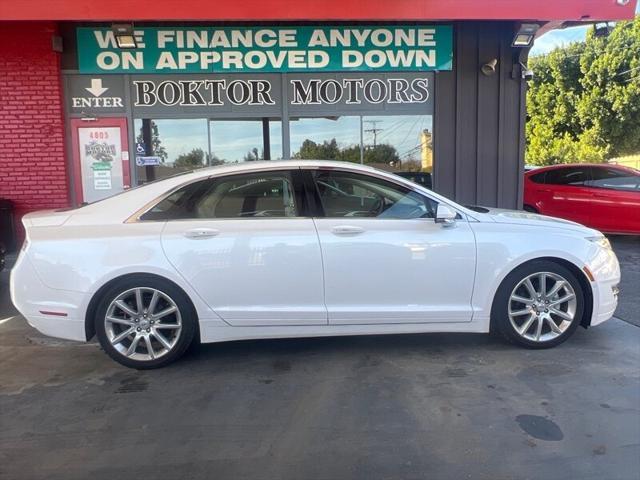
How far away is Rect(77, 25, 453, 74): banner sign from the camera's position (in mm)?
8859

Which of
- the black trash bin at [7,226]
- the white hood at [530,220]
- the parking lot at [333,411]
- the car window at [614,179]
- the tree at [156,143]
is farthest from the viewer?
the car window at [614,179]

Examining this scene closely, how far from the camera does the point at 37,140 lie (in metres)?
8.99

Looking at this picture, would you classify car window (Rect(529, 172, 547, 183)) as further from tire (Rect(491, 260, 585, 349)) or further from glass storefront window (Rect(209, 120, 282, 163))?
tire (Rect(491, 260, 585, 349))

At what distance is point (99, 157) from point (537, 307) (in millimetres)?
7367

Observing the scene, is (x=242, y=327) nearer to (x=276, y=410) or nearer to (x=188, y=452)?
(x=276, y=410)

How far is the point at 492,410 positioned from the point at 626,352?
1747 millimetres

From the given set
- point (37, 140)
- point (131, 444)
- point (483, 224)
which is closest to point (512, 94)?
point (483, 224)

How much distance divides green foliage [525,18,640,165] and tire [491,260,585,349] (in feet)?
80.4

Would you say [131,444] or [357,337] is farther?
[357,337]

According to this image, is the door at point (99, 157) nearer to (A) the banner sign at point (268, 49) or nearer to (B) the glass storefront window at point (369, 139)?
(A) the banner sign at point (268, 49)

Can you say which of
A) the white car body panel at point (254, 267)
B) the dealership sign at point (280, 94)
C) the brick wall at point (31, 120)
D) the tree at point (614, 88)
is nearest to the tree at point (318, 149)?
the dealership sign at point (280, 94)

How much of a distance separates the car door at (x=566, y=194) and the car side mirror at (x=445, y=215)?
726cm

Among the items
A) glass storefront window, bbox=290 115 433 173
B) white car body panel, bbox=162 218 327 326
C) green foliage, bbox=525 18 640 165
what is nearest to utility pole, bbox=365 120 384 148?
glass storefront window, bbox=290 115 433 173

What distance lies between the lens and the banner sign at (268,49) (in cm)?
886
